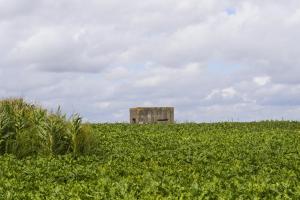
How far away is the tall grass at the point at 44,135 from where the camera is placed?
16297mm

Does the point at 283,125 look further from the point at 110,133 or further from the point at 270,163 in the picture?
the point at 270,163

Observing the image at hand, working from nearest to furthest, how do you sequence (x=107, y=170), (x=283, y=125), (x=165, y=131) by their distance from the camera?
1. (x=107, y=170)
2. (x=165, y=131)
3. (x=283, y=125)

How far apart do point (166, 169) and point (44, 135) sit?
16.1 feet

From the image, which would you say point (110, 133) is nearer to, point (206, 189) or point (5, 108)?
point (5, 108)

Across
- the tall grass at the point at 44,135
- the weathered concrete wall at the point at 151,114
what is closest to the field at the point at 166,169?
the tall grass at the point at 44,135

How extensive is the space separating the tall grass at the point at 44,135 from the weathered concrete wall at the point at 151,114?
14.4 m

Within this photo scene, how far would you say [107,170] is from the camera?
12789mm

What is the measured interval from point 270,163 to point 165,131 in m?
9.12

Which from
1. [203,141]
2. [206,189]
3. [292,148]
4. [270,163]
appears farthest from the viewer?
[203,141]

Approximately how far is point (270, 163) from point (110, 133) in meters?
8.60

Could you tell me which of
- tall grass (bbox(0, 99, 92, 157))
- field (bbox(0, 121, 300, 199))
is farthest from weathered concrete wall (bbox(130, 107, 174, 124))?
tall grass (bbox(0, 99, 92, 157))

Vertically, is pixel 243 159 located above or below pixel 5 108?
below

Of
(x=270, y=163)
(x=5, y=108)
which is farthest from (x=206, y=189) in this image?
(x=5, y=108)

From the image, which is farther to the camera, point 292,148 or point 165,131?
point 165,131
